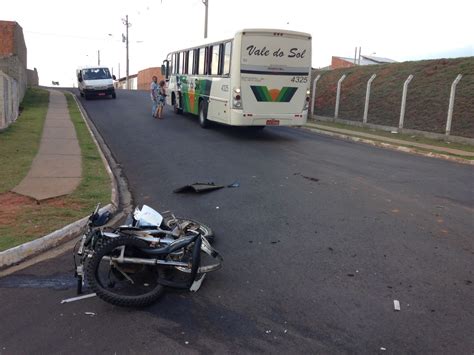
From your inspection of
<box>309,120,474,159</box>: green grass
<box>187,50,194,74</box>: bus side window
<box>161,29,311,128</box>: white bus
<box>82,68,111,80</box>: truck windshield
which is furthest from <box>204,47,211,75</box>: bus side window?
<box>82,68,111,80</box>: truck windshield

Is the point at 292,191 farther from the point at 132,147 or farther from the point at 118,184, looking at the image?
the point at 132,147

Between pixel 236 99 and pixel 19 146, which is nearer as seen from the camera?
pixel 19 146

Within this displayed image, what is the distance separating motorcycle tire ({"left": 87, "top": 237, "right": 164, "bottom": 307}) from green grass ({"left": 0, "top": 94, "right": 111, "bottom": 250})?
1.65 m

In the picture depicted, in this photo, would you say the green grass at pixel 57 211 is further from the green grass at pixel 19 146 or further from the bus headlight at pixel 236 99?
the bus headlight at pixel 236 99

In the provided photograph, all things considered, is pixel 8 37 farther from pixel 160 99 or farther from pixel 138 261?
pixel 138 261

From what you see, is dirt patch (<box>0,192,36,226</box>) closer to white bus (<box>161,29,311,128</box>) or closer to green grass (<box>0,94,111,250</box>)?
green grass (<box>0,94,111,250</box>)

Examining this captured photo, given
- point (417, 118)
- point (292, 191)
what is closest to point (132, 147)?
point (292, 191)

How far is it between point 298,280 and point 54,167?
22.6 feet

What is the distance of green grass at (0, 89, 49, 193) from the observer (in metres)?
8.91

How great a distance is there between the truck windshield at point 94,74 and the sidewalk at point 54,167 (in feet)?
51.3

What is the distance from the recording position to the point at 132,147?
44.8 feet

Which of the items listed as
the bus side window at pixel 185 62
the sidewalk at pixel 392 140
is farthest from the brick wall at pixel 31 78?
the sidewalk at pixel 392 140

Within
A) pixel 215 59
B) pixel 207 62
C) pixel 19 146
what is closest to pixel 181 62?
pixel 207 62

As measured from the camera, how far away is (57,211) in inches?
268
